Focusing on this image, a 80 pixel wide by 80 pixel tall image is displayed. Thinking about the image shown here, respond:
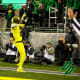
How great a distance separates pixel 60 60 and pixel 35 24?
2.77 metres

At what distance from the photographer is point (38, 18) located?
1383 cm

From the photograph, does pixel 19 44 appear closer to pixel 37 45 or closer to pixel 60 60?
pixel 60 60

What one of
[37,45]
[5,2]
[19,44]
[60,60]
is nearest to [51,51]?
[60,60]

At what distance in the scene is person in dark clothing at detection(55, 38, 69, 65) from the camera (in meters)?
12.3

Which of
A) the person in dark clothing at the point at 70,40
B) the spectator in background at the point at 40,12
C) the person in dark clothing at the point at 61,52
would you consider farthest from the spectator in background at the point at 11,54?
the person in dark clothing at the point at 70,40

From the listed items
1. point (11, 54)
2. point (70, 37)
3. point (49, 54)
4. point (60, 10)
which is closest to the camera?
point (70, 37)

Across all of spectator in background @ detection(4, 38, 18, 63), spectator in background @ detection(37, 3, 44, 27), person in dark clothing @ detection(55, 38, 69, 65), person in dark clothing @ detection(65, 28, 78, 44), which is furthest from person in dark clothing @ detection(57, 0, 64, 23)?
spectator in background @ detection(4, 38, 18, 63)

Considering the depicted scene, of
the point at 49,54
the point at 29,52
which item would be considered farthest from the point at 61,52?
the point at 29,52

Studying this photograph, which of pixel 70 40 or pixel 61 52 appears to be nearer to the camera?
pixel 70 40

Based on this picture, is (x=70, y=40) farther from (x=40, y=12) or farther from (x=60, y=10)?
(x=40, y=12)

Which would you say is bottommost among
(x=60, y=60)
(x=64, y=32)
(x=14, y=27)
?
(x=60, y=60)

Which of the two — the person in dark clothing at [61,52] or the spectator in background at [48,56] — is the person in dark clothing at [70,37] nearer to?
the person in dark clothing at [61,52]

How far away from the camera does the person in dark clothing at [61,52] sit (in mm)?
12274

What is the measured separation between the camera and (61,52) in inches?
492
